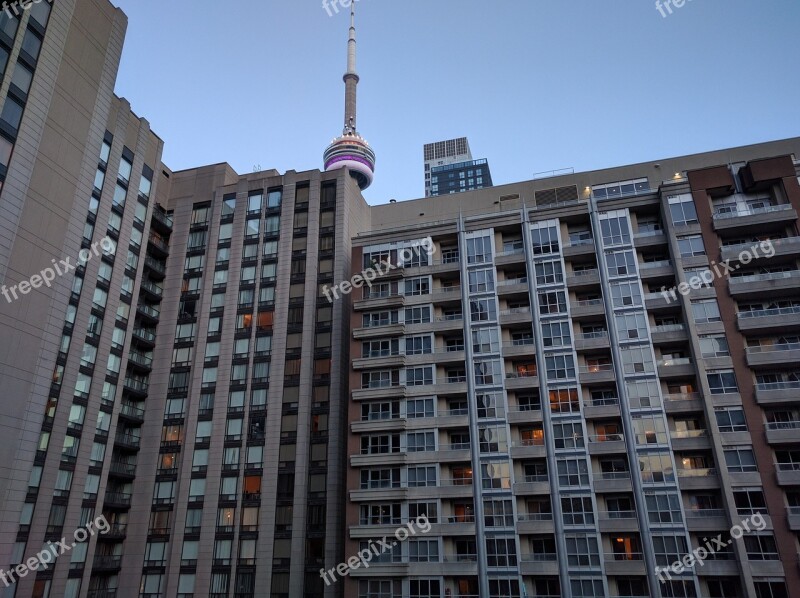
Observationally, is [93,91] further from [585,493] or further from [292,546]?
[585,493]

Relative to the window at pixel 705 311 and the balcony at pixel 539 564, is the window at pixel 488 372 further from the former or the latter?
the window at pixel 705 311

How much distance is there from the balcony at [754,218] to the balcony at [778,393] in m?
16.0

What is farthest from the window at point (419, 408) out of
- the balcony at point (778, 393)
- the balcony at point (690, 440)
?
the balcony at point (778, 393)

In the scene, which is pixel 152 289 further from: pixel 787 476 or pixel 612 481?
pixel 787 476

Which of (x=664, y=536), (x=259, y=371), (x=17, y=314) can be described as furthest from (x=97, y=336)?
(x=664, y=536)

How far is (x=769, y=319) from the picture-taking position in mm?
57906

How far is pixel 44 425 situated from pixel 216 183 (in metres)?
38.3

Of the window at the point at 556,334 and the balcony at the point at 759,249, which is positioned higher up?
the balcony at the point at 759,249

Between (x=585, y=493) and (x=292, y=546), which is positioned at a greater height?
(x=585, y=493)

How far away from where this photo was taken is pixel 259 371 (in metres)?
71.6

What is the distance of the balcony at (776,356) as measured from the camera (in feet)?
184
